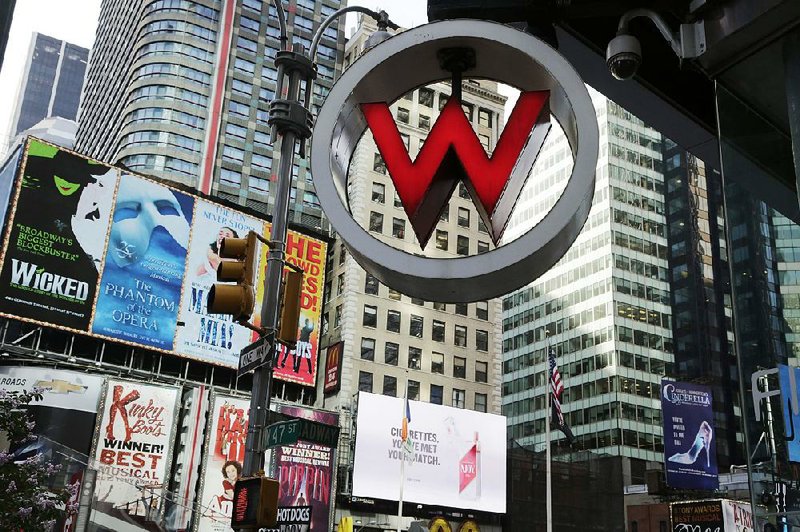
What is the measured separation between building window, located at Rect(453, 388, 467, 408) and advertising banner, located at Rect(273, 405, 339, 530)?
18364 millimetres

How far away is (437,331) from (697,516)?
112 ft

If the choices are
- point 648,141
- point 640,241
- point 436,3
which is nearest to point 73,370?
point 436,3

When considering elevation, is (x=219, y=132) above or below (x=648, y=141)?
below

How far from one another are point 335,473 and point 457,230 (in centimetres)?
2897

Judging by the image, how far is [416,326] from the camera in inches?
2867

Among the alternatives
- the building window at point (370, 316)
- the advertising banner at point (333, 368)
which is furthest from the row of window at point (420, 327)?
the advertising banner at point (333, 368)

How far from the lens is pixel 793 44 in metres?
4.86

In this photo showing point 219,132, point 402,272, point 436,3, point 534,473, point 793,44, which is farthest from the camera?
point 219,132

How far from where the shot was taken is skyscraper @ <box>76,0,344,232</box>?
9375 cm

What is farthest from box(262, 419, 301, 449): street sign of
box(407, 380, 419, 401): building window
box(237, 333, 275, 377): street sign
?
box(407, 380, 419, 401): building window

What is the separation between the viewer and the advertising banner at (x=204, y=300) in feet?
181

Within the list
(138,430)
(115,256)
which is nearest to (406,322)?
(115,256)

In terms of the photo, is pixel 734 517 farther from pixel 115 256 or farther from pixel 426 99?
pixel 426 99

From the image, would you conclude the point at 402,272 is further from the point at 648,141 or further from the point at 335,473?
the point at 648,141
